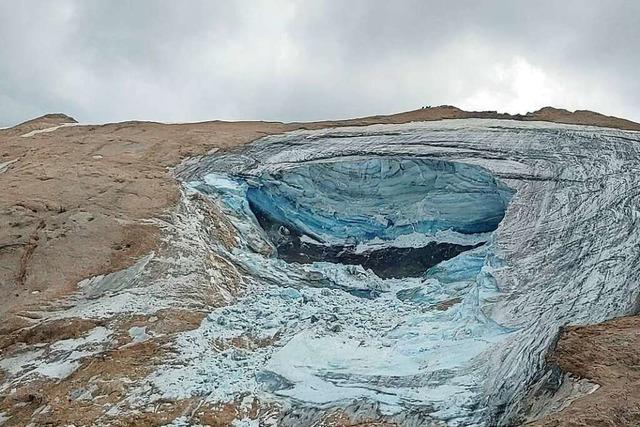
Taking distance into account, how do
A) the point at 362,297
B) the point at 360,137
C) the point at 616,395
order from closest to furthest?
the point at 616,395 → the point at 362,297 → the point at 360,137

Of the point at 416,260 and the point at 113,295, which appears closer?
the point at 113,295

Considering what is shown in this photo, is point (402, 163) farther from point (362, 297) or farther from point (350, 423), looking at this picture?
point (350, 423)

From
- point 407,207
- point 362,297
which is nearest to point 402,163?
point 407,207

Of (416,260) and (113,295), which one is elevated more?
(416,260)

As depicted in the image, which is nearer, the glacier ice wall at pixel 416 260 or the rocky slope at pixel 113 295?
the rocky slope at pixel 113 295
